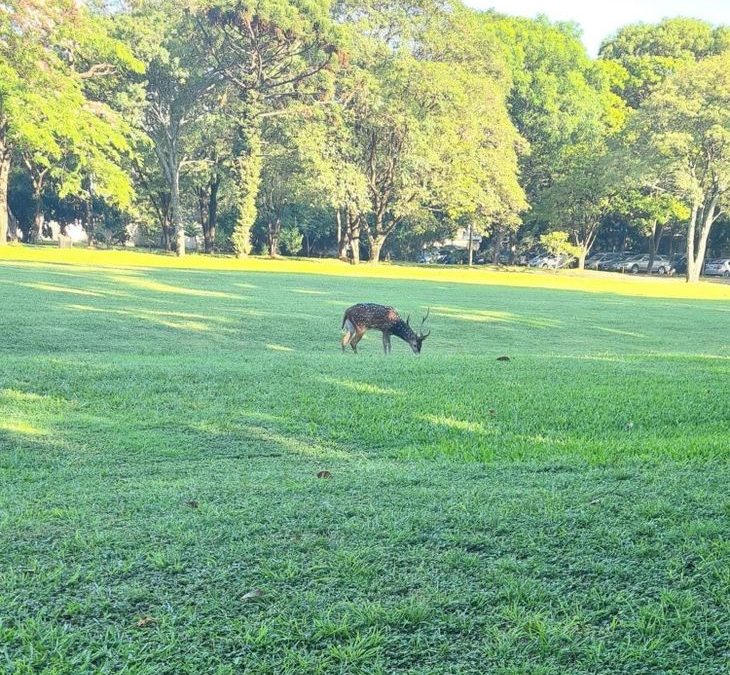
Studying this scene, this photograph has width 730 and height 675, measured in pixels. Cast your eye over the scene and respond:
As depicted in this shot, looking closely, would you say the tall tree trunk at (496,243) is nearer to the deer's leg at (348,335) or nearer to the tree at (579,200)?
the tree at (579,200)

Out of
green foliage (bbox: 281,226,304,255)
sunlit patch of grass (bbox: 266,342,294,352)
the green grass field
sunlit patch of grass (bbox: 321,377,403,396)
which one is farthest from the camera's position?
green foliage (bbox: 281,226,304,255)

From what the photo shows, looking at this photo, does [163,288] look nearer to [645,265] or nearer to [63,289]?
[63,289]

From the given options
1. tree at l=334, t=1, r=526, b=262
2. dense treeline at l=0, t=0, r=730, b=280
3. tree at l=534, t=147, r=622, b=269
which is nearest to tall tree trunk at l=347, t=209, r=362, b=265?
dense treeline at l=0, t=0, r=730, b=280

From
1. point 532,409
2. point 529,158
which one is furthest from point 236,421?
point 529,158

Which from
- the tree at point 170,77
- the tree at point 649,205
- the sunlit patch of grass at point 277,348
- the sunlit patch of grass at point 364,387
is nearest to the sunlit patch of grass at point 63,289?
the sunlit patch of grass at point 277,348

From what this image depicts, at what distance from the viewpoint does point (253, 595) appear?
2453 millimetres

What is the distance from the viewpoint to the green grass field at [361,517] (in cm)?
220

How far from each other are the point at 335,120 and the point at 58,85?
44.2ft

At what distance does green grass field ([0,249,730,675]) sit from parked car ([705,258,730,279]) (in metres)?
45.1

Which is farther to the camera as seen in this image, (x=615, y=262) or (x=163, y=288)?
(x=615, y=262)

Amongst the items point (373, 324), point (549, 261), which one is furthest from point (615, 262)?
point (373, 324)

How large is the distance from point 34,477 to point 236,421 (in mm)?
1600

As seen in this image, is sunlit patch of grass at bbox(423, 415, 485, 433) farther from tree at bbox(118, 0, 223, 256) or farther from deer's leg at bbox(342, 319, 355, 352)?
tree at bbox(118, 0, 223, 256)

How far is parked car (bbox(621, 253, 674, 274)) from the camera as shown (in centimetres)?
5173
